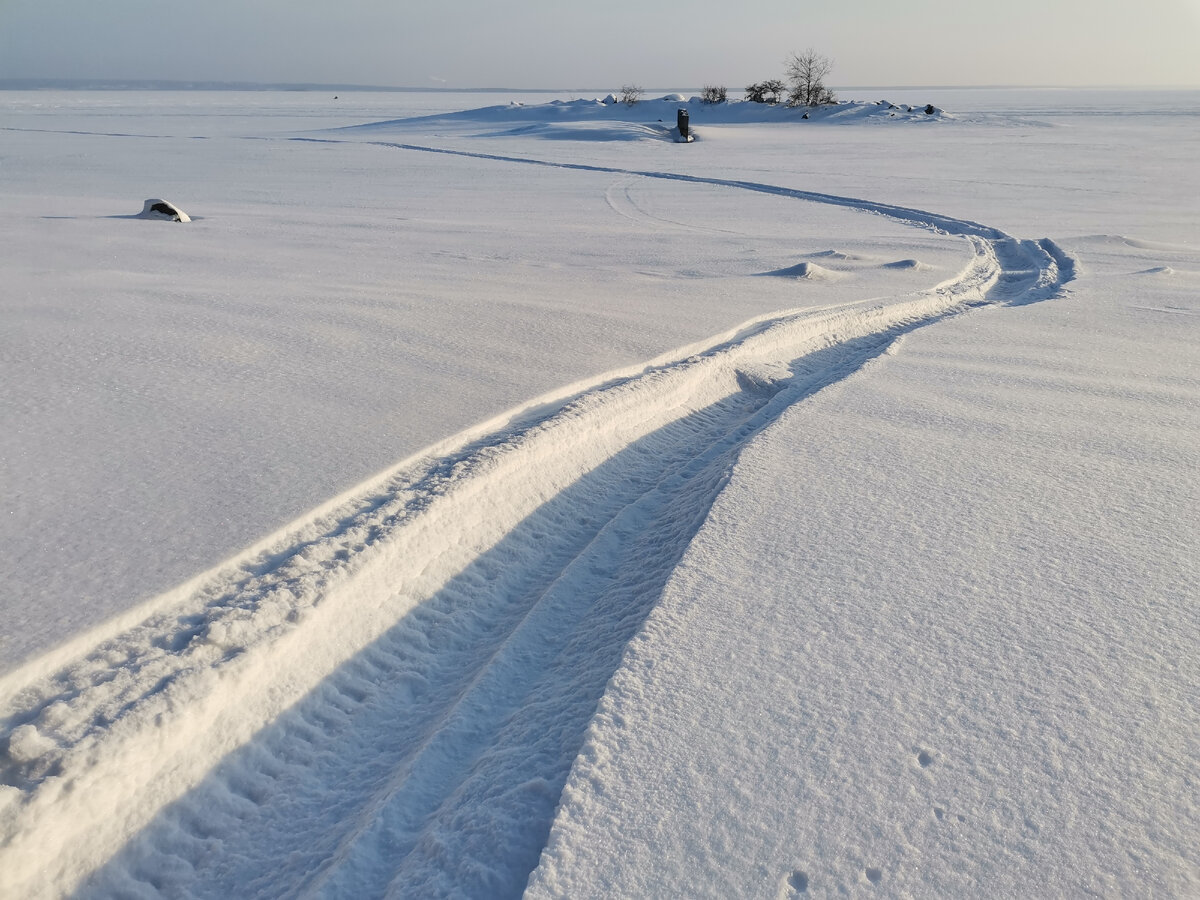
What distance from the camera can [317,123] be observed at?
109 feet

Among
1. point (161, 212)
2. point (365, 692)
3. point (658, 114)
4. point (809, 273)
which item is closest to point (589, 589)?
point (365, 692)

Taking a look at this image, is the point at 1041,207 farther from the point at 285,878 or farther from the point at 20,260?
the point at 285,878

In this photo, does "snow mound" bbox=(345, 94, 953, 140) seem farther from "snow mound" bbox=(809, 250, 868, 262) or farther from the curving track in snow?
Result: the curving track in snow

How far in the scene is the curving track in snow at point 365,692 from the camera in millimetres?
1705

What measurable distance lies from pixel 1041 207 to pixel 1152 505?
8918 millimetres

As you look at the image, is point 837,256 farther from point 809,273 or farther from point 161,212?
point 161,212

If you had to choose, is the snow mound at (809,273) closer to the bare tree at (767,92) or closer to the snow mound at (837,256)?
the snow mound at (837,256)

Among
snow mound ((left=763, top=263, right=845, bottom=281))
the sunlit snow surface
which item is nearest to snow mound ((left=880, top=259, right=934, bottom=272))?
snow mound ((left=763, top=263, right=845, bottom=281))

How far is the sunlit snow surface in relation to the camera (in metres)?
1.65

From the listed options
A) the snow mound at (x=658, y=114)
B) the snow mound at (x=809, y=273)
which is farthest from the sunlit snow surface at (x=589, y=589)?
the snow mound at (x=658, y=114)

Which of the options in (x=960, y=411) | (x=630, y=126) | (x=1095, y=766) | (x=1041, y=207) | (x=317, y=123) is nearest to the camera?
(x=1095, y=766)

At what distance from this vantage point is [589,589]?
8.64 feet

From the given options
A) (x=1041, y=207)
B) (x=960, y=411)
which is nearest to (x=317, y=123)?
(x=1041, y=207)

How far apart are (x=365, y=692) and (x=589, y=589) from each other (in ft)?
2.41
